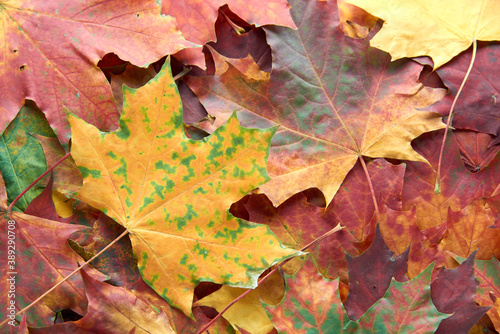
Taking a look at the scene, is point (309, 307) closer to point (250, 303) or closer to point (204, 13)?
point (250, 303)

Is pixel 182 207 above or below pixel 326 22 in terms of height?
below

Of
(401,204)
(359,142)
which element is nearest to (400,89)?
(359,142)

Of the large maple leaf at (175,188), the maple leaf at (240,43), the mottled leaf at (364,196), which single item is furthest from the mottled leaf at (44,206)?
the mottled leaf at (364,196)

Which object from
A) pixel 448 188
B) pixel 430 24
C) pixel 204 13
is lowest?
pixel 448 188

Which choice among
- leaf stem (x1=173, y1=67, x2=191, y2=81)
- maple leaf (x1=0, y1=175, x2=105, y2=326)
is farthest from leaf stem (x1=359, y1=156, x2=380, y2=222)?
maple leaf (x1=0, y1=175, x2=105, y2=326)

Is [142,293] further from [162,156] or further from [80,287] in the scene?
[162,156]

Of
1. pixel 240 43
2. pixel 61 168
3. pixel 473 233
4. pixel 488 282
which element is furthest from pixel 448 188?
pixel 61 168

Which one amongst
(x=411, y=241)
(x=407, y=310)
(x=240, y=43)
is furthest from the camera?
(x=240, y=43)
